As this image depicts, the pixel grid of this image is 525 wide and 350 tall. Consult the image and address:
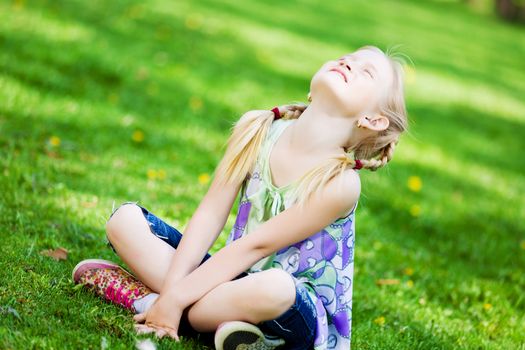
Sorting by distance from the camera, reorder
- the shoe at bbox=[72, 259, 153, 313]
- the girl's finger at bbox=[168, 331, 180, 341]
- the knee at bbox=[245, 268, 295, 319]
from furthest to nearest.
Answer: the shoe at bbox=[72, 259, 153, 313] < the girl's finger at bbox=[168, 331, 180, 341] < the knee at bbox=[245, 268, 295, 319]

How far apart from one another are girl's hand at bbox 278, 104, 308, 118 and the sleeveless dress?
0.59 feet

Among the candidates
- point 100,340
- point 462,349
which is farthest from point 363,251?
point 100,340

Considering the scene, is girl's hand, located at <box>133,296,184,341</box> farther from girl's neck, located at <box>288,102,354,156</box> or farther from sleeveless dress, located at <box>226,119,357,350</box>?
girl's neck, located at <box>288,102,354,156</box>

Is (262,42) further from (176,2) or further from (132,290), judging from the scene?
(132,290)

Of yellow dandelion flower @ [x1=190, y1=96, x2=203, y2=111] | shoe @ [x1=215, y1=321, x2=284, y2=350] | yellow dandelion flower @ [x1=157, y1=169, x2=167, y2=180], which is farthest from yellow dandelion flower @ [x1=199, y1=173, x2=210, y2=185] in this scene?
shoe @ [x1=215, y1=321, x2=284, y2=350]

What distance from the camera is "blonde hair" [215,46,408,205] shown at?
2.81 m

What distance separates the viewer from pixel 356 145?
2.86 m

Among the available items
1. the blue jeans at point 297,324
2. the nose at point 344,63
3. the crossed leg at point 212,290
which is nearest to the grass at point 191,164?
the crossed leg at point 212,290

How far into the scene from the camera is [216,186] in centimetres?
290

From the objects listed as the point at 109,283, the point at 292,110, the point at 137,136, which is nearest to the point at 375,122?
the point at 292,110

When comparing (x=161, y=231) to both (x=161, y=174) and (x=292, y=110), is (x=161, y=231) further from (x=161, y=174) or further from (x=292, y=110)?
(x=161, y=174)

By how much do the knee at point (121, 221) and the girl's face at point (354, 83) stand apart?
771mm

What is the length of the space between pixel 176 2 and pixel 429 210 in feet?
18.8

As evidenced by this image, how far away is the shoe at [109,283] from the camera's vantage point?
282cm
